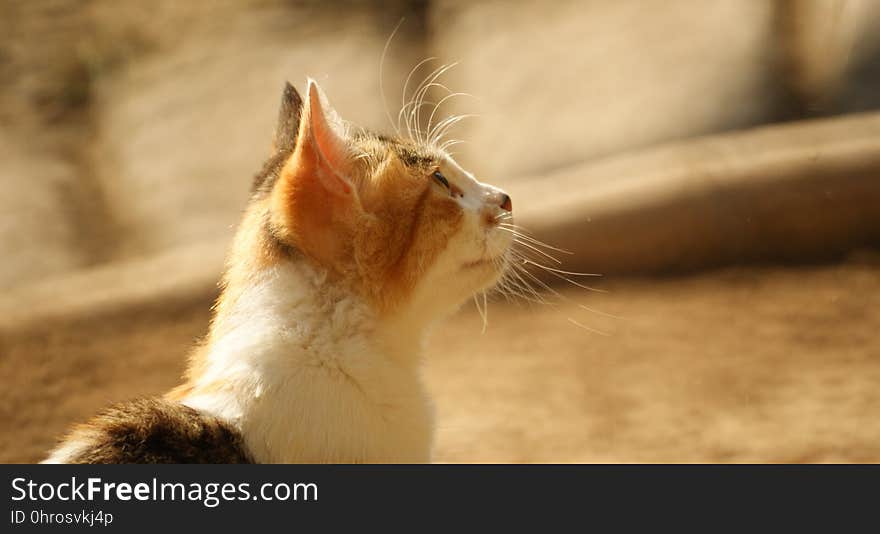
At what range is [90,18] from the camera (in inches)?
323

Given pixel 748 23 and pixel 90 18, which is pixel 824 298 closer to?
pixel 748 23

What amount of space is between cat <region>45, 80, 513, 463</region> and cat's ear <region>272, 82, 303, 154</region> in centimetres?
7

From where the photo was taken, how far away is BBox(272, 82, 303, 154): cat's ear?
261 centimetres

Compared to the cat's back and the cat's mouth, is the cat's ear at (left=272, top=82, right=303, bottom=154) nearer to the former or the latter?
the cat's mouth

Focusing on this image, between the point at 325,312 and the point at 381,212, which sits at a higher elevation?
the point at 381,212

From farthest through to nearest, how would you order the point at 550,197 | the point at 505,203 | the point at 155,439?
the point at 550,197 < the point at 505,203 < the point at 155,439

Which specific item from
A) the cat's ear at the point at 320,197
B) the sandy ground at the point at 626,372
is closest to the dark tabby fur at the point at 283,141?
the cat's ear at the point at 320,197

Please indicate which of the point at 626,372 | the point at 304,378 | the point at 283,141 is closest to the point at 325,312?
the point at 304,378

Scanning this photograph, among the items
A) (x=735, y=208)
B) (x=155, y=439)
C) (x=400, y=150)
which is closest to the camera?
(x=155, y=439)

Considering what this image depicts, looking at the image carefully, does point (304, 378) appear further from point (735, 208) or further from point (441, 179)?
point (735, 208)

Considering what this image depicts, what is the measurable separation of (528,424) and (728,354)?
1.06 meters

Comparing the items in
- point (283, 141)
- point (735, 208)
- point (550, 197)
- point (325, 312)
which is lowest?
point (325, 312)

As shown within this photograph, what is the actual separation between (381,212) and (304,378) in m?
0.44

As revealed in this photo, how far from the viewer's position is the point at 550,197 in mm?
5547
